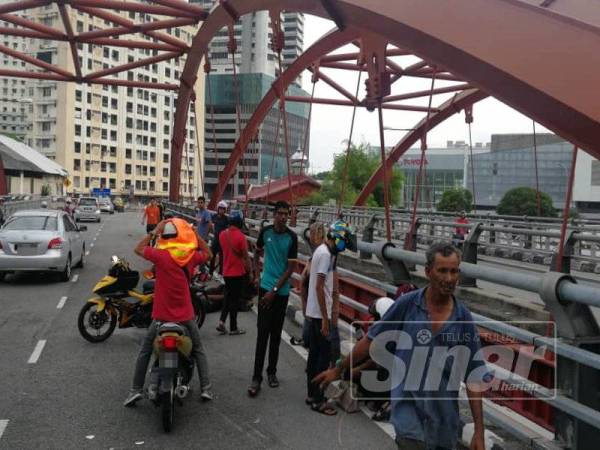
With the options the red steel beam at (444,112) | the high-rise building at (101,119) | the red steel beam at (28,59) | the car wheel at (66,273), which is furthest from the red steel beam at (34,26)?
the high-rise building at (101,119)

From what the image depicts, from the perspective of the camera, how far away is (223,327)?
884 centimetres

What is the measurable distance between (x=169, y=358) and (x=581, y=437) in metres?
3.04

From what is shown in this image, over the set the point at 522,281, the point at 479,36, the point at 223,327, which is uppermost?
the point at 479,36

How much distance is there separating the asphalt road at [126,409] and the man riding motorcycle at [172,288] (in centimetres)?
29

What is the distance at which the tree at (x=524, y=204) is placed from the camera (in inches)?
1437

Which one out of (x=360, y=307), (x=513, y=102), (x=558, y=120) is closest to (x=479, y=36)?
(x=513, y=102)

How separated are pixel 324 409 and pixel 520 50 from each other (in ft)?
12.2

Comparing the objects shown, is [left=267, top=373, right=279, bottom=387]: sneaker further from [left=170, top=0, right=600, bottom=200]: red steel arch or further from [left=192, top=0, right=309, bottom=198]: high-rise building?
[left=192, top=0, right=309, bottom=198]: high-rise building

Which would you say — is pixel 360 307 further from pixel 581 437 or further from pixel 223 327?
pixel 581 437

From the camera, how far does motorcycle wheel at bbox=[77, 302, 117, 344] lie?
8.11 metres

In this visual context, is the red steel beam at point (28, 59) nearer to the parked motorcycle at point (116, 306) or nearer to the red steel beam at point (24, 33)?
the red steel beam at point (24, 33)

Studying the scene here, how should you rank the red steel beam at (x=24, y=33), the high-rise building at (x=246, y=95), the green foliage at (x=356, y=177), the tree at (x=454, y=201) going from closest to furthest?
the red steel beam at (x=24, y=33), the tree at (x=454, y=201), the green foliage at (x=356, y=177), the high-rise building at (x=246, y=95)

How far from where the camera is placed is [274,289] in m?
6.16

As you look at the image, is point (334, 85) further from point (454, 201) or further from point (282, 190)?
point (282, 190)
